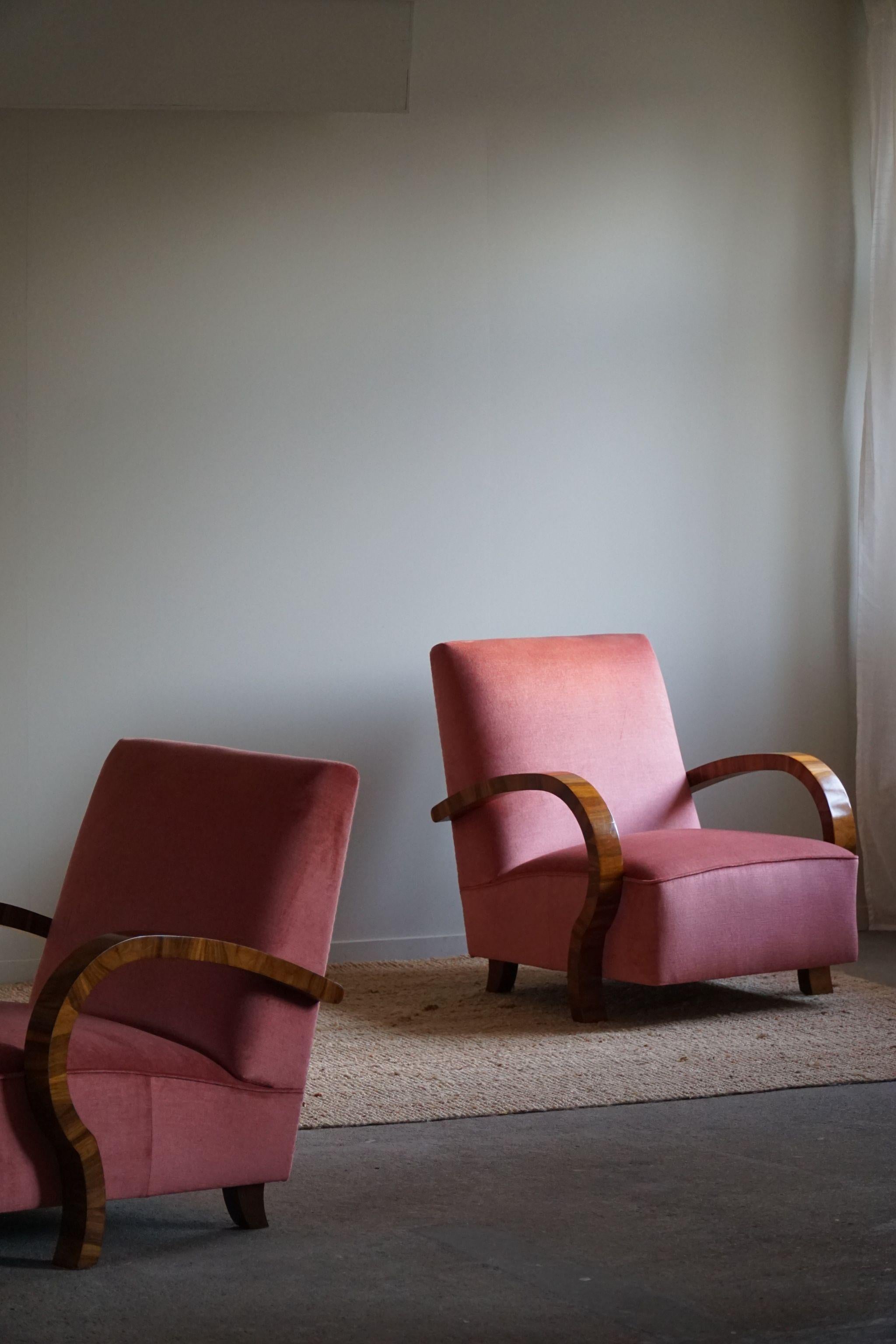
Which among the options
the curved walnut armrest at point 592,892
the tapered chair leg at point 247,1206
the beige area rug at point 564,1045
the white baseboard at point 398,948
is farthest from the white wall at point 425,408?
the tapered chair leg at point 247,1206

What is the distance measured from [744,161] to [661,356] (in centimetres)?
72

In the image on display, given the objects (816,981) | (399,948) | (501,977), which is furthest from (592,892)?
(399,948)

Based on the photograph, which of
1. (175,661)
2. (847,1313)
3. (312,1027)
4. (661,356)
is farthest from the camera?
(661,356)

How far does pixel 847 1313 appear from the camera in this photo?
1972 millimetres

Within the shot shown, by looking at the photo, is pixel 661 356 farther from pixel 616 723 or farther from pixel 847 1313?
pixel 847 1313

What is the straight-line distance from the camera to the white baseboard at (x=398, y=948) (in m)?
4.53

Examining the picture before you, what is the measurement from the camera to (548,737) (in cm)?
405

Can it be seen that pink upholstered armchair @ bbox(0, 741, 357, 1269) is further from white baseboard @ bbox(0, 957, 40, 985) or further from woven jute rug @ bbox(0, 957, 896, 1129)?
white baseboard @ bbox(0, 957, 40, 985)

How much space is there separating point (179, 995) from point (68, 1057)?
0.87 ft

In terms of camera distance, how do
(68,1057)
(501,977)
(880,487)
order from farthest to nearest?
(880,487) → (501,977) → (68,1057)

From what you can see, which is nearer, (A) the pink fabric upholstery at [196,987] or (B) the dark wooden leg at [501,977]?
(A) the pink fabric upholstery at [196,987]

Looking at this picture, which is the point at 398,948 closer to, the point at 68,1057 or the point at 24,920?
the point at 24,920

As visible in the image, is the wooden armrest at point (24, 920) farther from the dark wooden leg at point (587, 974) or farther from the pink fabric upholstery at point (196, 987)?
the dark wooden leg at point (587, 974)

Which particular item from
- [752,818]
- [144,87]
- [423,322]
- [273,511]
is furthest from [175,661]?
[752,818]
